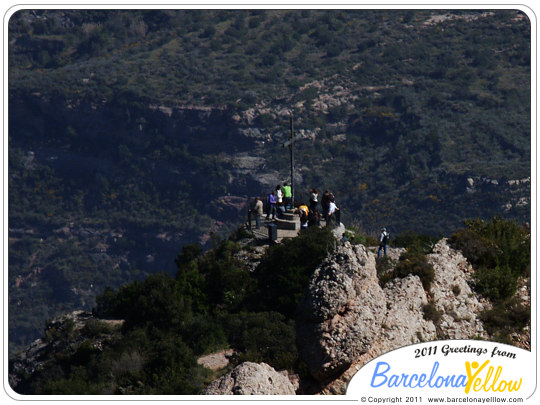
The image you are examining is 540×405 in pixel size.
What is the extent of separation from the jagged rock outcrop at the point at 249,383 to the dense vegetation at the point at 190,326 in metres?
5.10

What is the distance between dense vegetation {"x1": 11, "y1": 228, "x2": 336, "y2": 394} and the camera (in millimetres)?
38406

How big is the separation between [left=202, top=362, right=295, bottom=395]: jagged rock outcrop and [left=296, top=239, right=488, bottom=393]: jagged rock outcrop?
1692mm

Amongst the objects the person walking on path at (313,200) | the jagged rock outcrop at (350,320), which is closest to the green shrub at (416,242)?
the person walking on path at (313,200)

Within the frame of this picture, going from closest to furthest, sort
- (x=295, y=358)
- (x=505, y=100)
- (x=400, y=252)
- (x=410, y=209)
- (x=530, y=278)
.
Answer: (x=295, y=358), (x=530, y=278), (x=400, y=252), (x=410, y=209), (x=505, y=100)

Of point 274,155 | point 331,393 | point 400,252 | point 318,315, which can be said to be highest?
point 318,315

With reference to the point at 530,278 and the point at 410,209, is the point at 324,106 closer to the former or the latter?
the point at 410,209

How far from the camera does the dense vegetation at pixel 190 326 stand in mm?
38406

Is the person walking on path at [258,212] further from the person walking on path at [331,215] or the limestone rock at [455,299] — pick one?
the limestone rock at [455,299]

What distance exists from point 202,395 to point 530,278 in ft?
52.4

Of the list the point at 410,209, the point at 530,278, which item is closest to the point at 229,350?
the point at 530,278

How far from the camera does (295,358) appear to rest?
34.2m

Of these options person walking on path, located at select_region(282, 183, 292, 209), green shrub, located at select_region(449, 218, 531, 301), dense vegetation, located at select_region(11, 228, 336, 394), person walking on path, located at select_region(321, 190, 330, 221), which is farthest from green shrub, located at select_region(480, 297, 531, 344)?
person walking on path, located at select_region(282, 183, 292, 209)

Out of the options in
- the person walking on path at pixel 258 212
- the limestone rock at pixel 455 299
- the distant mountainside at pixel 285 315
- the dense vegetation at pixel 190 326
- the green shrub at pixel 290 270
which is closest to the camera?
the distant mountainside at pixel 285 315

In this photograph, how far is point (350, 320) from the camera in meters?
29.9
